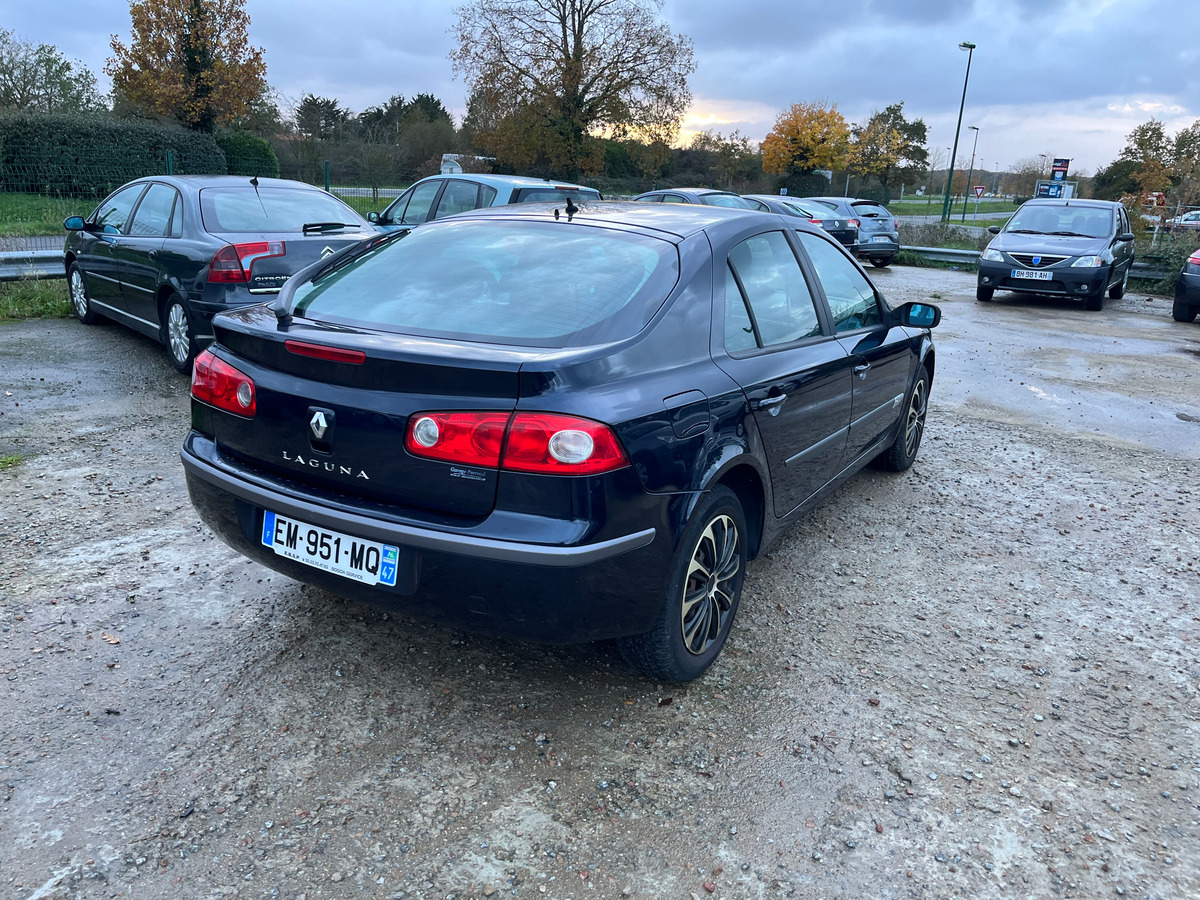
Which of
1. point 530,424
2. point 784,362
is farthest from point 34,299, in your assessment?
point 530,424

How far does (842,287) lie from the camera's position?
4.36 metres

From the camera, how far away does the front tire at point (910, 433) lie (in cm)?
540

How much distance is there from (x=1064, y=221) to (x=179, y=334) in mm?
13743

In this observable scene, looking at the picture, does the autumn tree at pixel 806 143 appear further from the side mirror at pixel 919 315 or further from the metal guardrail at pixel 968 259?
the side mirror at pixel 919 315

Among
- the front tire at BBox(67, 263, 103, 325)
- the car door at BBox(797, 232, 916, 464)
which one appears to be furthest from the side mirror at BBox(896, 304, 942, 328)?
the front tire at BBox(67, 263, 103, 325)

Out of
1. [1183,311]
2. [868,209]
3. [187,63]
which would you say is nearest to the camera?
[1183,311]

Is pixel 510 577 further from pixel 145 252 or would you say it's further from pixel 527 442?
pixel 145 252

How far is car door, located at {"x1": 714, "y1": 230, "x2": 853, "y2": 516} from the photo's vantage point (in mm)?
3242

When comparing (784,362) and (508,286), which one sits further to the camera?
(784,362)

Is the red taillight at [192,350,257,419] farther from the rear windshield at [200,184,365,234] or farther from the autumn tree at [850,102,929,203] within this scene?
the autumn tree at [850,102,929,203]

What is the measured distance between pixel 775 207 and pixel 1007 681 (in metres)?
14.9

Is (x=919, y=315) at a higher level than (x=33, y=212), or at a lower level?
higher

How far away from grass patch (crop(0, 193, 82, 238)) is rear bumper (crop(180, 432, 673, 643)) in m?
14.7

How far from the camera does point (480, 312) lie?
2.94 metres
